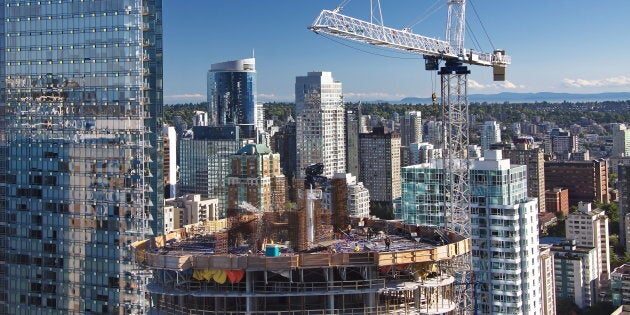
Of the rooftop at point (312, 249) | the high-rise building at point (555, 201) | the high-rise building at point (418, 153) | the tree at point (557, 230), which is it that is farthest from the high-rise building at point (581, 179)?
the rooftop at point (312, 249)

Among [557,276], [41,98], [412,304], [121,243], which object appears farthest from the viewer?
[557,276]

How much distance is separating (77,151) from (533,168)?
309ft

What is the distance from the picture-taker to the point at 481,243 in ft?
173

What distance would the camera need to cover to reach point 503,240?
172ft

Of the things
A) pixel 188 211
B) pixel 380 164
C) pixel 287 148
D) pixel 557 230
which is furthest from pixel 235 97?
pixel 557 230

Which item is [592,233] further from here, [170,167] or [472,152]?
[170,167]

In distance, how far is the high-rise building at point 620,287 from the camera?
7594 cm

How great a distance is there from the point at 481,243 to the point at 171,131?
9899 cm

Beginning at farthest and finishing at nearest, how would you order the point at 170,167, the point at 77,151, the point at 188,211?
1. the point at 170,167
2. the point at 188,211
3. the point at 77,151

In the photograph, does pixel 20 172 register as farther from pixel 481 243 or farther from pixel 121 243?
pixel 481 243

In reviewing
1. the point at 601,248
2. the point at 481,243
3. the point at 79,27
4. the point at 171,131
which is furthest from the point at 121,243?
the point at 171,131

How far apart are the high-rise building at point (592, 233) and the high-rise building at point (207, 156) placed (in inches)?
2301

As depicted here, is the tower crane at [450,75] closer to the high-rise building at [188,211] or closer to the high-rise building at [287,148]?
the high-rise building at [188,211]

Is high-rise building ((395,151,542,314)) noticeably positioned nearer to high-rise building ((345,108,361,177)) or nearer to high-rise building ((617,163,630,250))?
high-rise building ((617,163,630,250))
